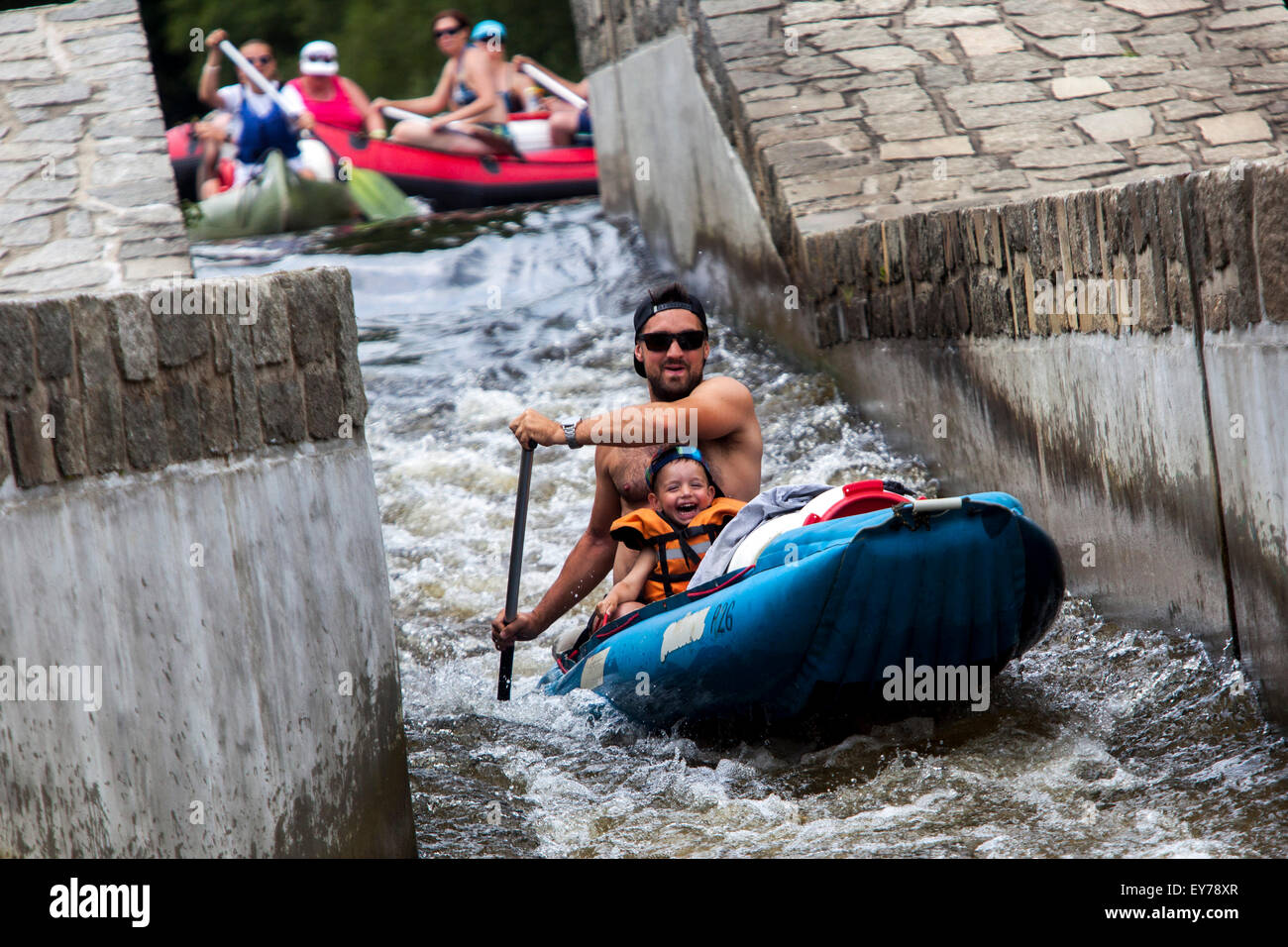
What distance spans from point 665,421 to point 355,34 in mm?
19177

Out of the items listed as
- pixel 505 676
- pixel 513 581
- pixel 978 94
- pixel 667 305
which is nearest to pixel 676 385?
pixel 667 305

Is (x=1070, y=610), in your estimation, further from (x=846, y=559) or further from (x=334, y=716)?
(x=334, y=716)

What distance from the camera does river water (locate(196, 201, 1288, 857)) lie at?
292cm

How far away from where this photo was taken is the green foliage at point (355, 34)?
20.2 metres

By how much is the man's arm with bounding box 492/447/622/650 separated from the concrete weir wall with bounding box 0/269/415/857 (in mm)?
1509

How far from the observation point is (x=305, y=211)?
12.0 m

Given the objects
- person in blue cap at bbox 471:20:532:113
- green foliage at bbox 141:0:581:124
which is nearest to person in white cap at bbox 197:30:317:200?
person in blue cap at bbox 471:20:532:113

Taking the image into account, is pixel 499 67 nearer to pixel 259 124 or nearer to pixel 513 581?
pixel 259 124

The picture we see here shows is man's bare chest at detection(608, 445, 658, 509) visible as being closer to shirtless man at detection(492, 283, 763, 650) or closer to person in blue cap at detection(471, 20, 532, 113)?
shirtless man at detection(492, 283, 763, 650)

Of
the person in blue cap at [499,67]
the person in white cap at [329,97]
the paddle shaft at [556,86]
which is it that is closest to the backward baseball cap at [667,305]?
the person in blue cap at [499,67]

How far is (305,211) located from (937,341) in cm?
797

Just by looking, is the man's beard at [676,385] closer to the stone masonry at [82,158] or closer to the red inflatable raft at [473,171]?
the stone masonry at [82,158]

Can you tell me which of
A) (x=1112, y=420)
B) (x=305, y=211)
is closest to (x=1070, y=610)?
(x=1112, y=420)

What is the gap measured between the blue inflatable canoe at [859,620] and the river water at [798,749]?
0.16 metres
